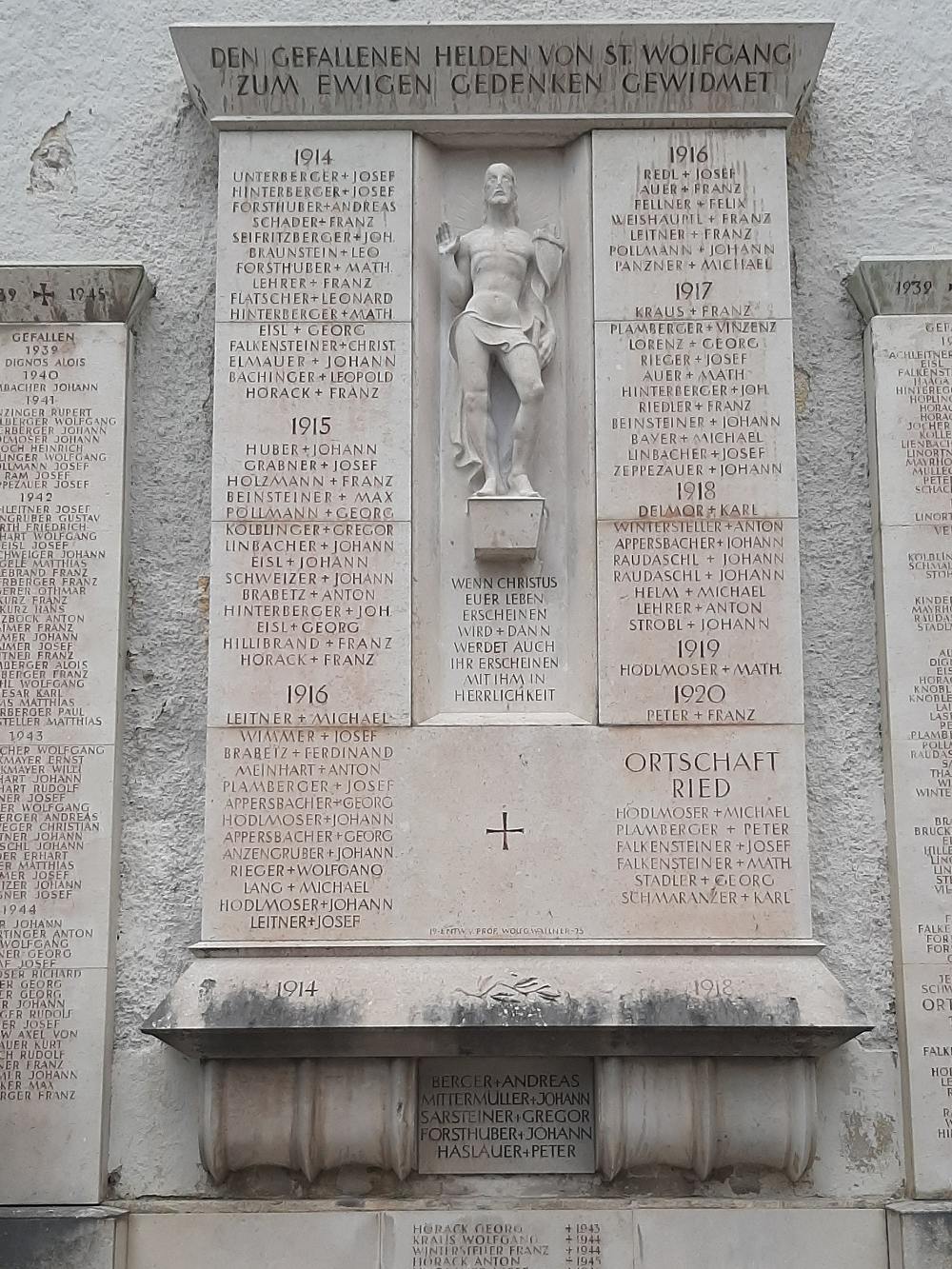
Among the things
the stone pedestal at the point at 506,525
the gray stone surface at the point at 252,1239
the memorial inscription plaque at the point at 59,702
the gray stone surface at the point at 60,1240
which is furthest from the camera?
the stone pedestal at the point at 506,525

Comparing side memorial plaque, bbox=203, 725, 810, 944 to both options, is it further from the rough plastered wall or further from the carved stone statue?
the carved stone statue

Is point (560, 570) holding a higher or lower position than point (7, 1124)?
higher

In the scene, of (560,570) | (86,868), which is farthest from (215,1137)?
(560,570)

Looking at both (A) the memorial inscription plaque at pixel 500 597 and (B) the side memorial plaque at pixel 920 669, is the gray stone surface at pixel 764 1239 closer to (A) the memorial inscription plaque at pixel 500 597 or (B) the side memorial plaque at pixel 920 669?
(A) the memorial inscription plaque at pixel 500 597

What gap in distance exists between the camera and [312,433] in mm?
7828

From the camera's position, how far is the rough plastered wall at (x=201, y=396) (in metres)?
7.40

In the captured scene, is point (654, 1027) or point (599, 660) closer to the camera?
point (654, 1027)

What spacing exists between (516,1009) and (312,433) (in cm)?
267

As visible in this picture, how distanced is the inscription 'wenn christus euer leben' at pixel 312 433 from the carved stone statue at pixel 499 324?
25cm

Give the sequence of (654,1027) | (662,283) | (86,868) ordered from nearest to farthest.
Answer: (654,1027) → (86,868) → (662,283)

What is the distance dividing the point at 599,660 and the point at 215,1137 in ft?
8.37

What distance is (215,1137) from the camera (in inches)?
281

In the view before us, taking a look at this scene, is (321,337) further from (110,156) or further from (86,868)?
(86,868)

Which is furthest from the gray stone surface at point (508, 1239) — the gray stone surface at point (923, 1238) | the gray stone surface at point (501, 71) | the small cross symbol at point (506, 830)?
the gray stone surface at point (501, 71)
